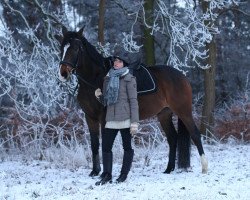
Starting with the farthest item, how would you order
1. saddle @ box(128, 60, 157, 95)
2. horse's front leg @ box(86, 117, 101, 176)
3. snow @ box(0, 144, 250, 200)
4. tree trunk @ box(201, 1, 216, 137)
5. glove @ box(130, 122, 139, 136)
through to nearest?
1. tree trunk @ box(201, 1, 216, 137)
2. horse's front leg @ box(86, 117, 101, 176)
3. saddle @ box(128, 60, 157, 95)
4. glove @ box(130, 122, 139, 136)
5. snow @ box(0, 144, 250, 200)

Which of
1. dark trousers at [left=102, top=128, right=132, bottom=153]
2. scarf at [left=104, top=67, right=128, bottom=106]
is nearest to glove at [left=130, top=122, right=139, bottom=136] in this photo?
dark trousers at [left=102, top=128, right=132, bottom=153]

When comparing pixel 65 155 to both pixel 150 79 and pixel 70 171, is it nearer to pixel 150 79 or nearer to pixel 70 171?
pixel 70 171

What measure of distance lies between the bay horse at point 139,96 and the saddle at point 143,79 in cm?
9

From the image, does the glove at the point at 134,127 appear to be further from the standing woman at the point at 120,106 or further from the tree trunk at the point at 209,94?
the tree trunk at the point at 209,94

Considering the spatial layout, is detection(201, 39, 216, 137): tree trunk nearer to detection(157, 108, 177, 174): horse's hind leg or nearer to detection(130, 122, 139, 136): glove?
detection(157, 108, 177, 174): horse's hind leg

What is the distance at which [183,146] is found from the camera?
24.8 ft

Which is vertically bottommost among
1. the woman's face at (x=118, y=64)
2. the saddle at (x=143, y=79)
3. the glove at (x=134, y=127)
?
the glove at (x=134, y=127)

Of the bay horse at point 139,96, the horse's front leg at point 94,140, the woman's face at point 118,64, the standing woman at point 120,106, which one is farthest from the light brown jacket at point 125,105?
the horse's front leg at point 94,140

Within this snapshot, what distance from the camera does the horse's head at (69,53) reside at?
6.44 m

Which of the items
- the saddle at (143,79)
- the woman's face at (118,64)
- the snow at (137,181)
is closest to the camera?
the snow at (137,181)

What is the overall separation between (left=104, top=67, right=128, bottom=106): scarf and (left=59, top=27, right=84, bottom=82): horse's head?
665 mm

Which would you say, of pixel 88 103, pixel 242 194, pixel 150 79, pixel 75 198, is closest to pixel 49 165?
pixel 88 103

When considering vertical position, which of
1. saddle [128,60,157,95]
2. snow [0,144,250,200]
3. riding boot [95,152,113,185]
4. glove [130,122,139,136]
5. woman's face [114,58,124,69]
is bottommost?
snow [0,144,250,200]

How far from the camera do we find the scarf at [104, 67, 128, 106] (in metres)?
6.10
